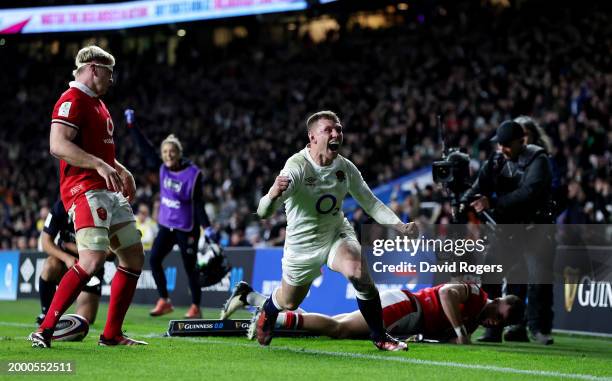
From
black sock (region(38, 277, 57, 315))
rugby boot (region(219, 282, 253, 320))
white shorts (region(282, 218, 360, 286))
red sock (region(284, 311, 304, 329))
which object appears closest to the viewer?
white shorts (region(282, 218, 360, 286))

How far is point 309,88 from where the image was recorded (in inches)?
1227

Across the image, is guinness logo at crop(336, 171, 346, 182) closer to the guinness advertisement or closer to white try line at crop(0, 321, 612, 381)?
white try line at crop(0, 321, 612, 381)

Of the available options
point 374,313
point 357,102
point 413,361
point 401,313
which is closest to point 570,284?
point 401,313

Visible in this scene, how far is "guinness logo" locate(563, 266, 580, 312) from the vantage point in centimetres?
1114

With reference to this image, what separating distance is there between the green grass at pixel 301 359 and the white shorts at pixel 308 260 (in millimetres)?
580

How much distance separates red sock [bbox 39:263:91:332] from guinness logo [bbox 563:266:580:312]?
5.90 m

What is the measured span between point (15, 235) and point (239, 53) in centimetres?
1443

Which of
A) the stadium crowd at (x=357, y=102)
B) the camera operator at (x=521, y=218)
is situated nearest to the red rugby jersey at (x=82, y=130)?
the camera operator at (x=521, y=218)

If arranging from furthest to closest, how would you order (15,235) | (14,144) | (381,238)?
(14,144)
(15,235)
(381,238)

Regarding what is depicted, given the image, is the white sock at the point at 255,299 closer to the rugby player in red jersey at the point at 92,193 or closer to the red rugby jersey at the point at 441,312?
the red rugby jersey at the point at 441,312

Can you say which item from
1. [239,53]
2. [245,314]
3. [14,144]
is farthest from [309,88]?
[245,314]

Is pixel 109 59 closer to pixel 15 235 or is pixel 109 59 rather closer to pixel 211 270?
pixel 211 270

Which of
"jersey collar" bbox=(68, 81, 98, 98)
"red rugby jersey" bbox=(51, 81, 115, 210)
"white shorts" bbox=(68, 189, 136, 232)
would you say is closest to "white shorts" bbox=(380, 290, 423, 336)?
"white shorts" bbox=(68, 189, 136, 232)

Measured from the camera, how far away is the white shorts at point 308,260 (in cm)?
786
